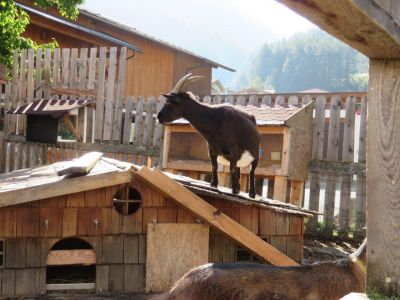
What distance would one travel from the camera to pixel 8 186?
5.29m

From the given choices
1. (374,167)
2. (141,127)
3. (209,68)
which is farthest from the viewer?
(209,68)

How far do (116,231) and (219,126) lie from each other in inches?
62.8

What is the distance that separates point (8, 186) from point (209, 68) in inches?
918

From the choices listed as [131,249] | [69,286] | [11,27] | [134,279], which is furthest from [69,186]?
[11,27]

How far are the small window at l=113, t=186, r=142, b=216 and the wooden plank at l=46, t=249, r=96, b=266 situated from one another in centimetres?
59

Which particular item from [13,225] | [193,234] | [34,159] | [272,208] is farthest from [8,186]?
[34,159]

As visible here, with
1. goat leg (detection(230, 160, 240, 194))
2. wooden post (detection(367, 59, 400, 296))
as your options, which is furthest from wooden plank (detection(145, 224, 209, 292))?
wooden post (detection(367, 59, 400, 296))

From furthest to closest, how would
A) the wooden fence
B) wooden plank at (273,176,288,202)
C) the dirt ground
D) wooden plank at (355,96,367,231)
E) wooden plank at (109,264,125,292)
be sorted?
the wooden fence < wooden plank at (355,96,367,231) < wooden plank at (273,176,288,202) < the dirt ground < wooden plank at (109,264,125,292)

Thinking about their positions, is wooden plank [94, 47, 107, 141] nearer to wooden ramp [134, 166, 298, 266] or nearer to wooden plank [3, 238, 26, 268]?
wooden ramp [134, 166, 298, 266]

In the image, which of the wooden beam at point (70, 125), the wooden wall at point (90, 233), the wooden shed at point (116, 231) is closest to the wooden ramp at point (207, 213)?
the wooden shed at point (116, 231)

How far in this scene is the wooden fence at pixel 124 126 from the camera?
26.5ft

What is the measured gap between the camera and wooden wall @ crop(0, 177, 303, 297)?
531cm

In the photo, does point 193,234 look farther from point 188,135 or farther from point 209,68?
point 209,68

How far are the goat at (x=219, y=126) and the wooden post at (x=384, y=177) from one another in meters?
3.43
